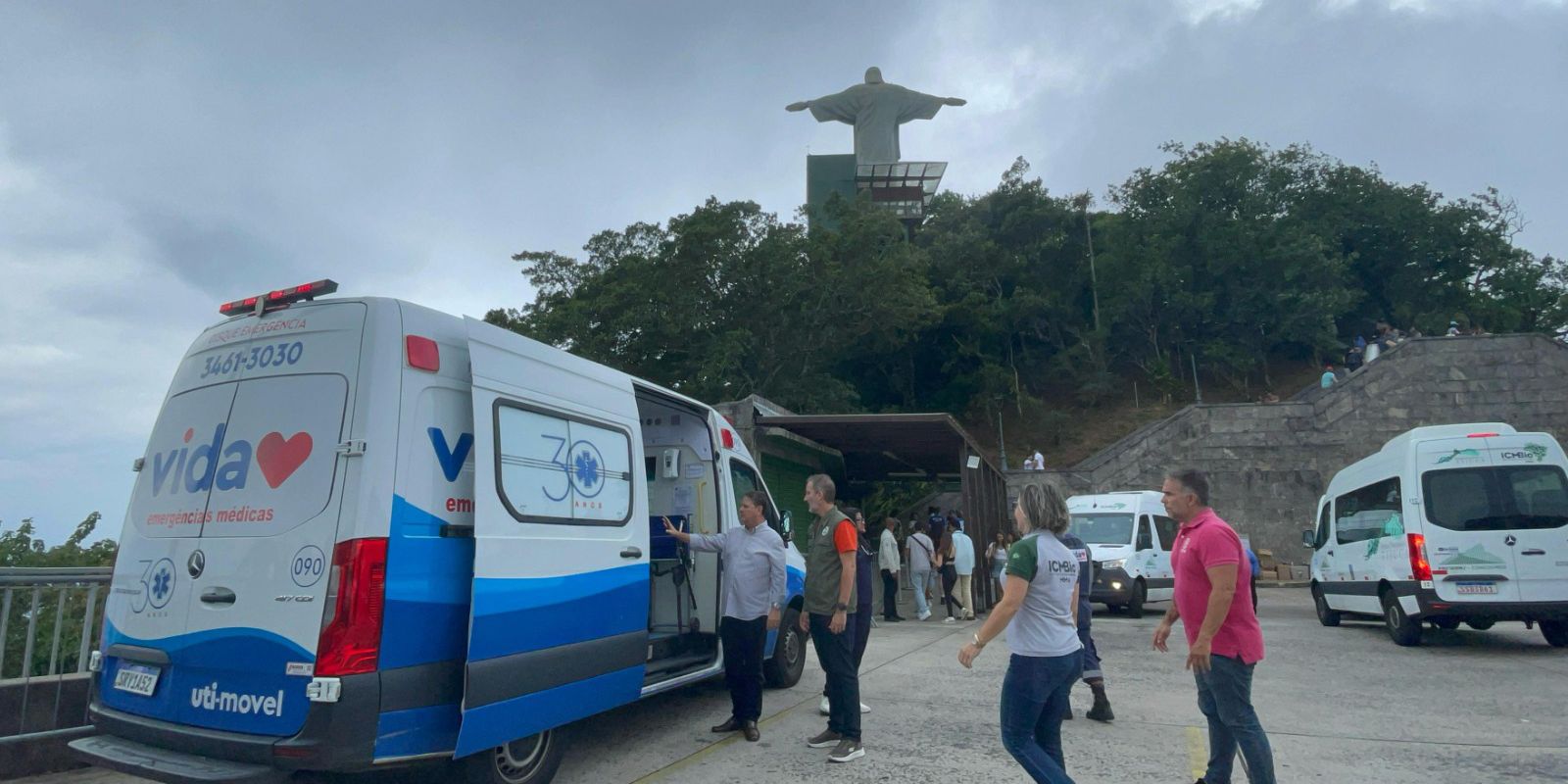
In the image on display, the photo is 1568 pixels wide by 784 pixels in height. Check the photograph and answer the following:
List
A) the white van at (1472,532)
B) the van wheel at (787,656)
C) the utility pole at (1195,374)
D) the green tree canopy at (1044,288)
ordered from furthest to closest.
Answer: the utility pole at (1195,374) → the green tree canopy at (1044,288) → the white van at (1472,532) → the van wheel at (787,656)

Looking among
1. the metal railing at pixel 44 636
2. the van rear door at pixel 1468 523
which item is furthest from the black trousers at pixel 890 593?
the metal railing at pixel 44 636

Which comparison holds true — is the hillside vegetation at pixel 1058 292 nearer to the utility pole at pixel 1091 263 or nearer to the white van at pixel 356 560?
the utility pole at pixel 1091 263

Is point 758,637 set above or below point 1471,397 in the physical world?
below

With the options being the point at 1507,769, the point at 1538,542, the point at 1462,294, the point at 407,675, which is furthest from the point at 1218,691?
the point at 1462,294

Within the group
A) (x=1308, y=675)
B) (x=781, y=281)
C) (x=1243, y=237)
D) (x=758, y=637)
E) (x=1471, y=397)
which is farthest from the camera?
(x=1243, y=237)

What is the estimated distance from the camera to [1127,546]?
1574 centimetres

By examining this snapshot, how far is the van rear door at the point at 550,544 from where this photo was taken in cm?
420

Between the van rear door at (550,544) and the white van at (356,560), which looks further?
the van rear door at (550,544)

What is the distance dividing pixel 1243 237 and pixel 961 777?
117 feet

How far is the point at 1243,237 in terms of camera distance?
35156 mm

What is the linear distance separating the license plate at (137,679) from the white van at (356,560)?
0.04 ft

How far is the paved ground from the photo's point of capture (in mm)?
5277

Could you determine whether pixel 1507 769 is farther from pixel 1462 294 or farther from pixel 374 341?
pixel 1462 294

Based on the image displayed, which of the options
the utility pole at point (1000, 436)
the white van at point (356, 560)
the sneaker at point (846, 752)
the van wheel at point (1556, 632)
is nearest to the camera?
the white van at point (356, 560)
